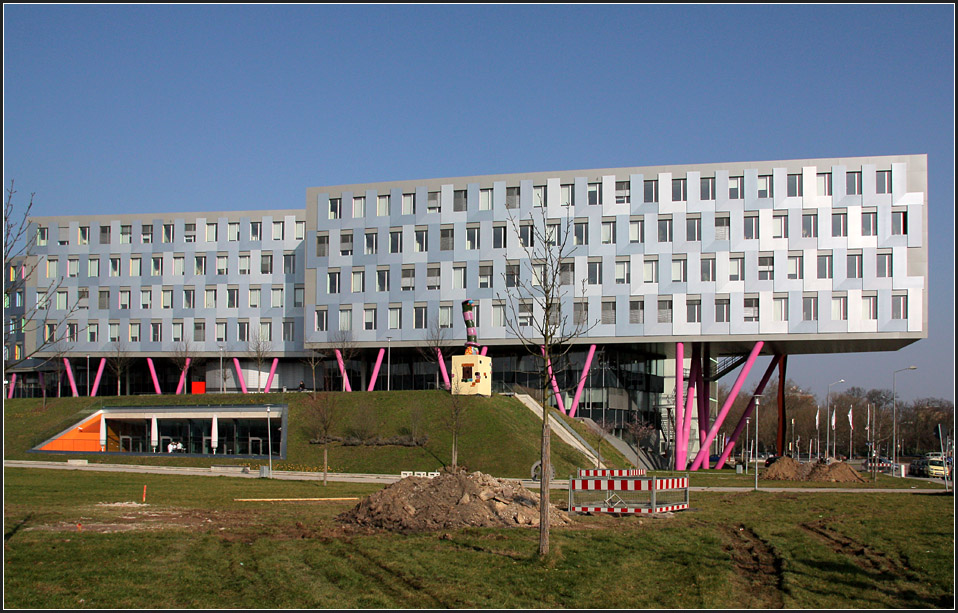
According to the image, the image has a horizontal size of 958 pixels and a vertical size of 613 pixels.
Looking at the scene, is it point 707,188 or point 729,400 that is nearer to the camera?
point 729,400

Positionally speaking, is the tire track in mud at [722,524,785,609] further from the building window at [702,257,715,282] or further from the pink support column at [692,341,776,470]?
the building window at [702,257,715,282]

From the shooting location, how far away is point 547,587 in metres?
13.8

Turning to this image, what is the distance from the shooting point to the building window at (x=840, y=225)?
62188 mm

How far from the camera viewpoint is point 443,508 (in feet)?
70.5

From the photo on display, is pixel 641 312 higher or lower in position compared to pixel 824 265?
lower

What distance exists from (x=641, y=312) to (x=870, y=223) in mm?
17740

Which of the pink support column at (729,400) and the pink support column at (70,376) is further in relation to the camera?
the pink support column at (70,376)

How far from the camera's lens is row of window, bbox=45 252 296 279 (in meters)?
Answer: 85.8

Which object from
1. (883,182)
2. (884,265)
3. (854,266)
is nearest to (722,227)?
(854,266)

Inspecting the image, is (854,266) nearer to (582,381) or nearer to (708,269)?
(708,269)

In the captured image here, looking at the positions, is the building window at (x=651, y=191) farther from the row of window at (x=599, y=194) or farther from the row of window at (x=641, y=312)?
the row of window at (x=641, y=312)

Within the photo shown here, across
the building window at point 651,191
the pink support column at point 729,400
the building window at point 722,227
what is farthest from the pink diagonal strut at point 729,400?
the building window at point 651,191

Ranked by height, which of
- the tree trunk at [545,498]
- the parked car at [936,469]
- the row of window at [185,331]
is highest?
the row of window at [185,331]

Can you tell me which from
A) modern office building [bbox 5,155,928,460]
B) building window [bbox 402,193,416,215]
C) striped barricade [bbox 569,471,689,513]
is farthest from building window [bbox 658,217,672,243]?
striped barricade [bbox 569,471,689,513]
